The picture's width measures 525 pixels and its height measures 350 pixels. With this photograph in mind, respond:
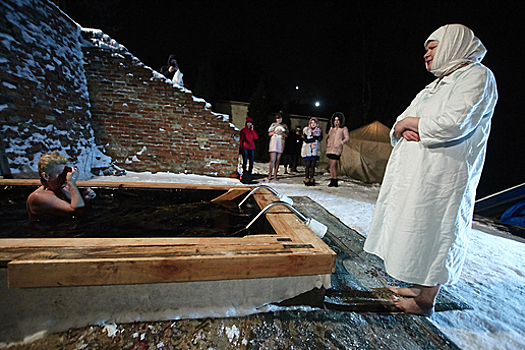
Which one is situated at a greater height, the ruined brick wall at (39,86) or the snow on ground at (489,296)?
the ruined brick wall at (39,86)

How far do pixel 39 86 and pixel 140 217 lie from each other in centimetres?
379

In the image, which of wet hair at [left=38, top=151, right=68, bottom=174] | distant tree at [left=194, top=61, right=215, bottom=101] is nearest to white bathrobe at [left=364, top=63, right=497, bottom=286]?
wet hair at [left=38, top=151, right=68, bottom=174]

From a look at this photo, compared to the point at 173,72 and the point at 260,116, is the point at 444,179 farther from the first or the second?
the point at 260,116

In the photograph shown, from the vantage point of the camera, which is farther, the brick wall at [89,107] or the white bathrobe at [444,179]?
the brick wall at [89,107]

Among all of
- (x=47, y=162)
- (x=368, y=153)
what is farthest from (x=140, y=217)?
(x=368, y=153)

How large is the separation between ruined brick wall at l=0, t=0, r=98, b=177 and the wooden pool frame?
3.84 meters

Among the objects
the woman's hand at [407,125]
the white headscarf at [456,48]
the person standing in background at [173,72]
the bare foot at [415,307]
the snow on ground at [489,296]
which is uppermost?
the person standing in background at [173,72]

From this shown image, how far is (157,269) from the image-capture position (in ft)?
3.78

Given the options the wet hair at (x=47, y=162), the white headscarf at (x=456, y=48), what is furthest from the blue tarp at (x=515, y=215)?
A: the wet hair at (x=47, y=162)

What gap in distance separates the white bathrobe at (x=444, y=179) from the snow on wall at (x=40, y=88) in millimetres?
5561

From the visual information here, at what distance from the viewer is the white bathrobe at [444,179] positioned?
4.19ft

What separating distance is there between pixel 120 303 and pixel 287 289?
97 centimetres

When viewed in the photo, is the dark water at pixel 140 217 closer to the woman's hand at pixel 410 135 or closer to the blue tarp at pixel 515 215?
the woman's hand at pixel 410 135

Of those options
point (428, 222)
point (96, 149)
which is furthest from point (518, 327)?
point (96, 149)
